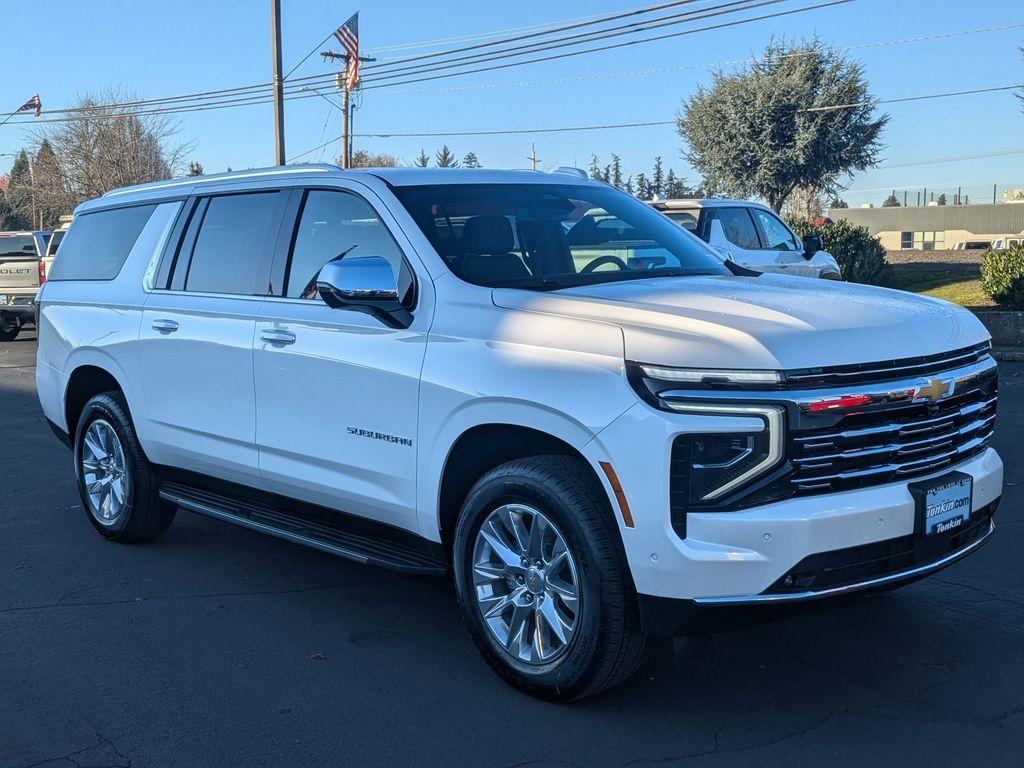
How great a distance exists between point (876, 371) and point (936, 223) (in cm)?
8214

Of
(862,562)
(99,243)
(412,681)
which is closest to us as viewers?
(862,562)

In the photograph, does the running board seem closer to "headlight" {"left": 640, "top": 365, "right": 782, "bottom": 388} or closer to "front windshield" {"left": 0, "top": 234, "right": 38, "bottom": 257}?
"headlight" {"left": 640, "top": 365, "right": 782, "bottom": 388}

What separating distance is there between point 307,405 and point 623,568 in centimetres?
184

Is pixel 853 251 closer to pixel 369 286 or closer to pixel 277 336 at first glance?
pixel 277 336

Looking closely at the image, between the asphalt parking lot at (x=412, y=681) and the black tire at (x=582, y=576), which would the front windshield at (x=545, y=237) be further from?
the asphalt parking lot at (x=412, y=681)

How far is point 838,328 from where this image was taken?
385 centimetres

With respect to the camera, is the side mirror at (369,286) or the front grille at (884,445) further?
the side mirror at (369,286)

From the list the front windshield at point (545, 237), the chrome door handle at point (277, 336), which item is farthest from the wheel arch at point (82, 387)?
the front windshield at point (545, 237)

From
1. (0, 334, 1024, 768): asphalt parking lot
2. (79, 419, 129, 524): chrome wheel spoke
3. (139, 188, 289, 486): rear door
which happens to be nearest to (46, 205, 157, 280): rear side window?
(139, 188, 289, 486): rear door

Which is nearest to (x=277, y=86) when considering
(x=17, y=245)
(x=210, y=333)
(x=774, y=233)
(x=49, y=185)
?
(x=17, y=245)

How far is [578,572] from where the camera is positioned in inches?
155

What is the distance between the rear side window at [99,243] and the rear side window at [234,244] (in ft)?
2.27

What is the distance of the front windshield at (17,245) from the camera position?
21.4 metres

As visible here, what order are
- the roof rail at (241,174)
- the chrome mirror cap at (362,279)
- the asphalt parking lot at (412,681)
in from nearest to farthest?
1. the asphalt parking lot at (412,681)
2. the chrome mirror cap at (362,279)
3. the roof rail at (241,174)
